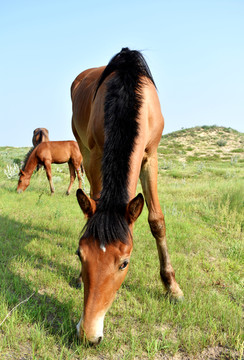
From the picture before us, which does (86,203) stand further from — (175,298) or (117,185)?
(175,298)

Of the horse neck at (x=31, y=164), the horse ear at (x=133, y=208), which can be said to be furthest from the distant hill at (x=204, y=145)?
the horse ear at (x=133, y=208)

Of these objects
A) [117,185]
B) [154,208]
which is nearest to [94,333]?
[117,185]

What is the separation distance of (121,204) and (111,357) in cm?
121

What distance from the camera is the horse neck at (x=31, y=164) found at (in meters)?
9.55

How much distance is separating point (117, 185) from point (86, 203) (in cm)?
28

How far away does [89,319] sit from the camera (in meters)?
1.85

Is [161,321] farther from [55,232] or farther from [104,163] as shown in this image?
[55,232]

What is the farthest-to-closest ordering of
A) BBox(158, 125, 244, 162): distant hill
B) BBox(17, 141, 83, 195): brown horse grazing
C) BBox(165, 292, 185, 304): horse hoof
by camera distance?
1. BBox(158, 125, 244, 162): distant hill
2. BBox(17, 141, 83, 195): brown horse grazing
3. BBox(165, 292, 185, 304): horse hoof

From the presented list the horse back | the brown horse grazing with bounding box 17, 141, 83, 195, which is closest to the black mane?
the brown horse grazing with bounding box 17, 141, 83, 195

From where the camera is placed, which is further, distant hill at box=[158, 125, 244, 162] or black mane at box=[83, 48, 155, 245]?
distant hill at box=[158, 125, 244, 162]

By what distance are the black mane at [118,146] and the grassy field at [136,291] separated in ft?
3.10

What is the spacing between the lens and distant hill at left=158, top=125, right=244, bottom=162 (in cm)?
2483

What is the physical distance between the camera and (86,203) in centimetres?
205

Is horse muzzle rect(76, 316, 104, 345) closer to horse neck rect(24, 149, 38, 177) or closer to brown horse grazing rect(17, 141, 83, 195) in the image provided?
brown horse grazing rect(17, 141, 83, 195)
